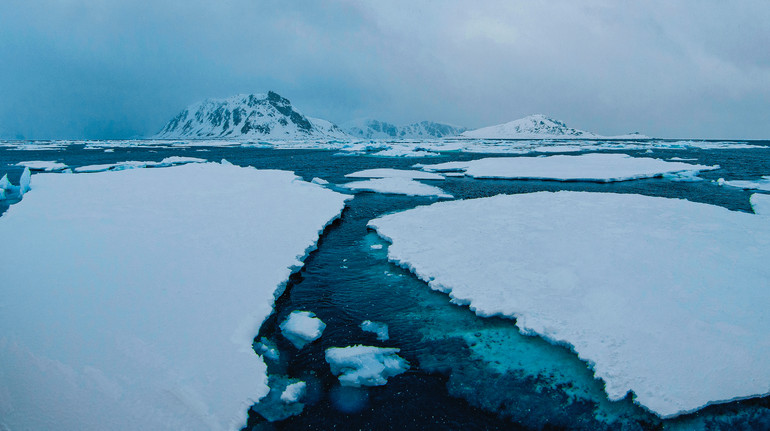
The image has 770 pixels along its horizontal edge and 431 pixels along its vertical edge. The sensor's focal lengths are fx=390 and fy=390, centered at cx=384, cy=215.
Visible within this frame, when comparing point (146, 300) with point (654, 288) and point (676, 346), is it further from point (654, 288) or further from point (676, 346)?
point (654, 288)

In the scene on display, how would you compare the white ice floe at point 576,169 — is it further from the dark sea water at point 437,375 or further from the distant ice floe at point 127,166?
the distant ice floe at point 127,166

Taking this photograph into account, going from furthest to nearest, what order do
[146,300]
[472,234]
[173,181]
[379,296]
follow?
[173,181], [472,234], [379,296], [146,300]

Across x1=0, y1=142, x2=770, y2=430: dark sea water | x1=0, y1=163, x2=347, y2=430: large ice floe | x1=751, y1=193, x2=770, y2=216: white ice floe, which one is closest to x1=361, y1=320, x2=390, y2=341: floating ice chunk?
x1=0, y1=142, x2=770, y2=430: dark sea water

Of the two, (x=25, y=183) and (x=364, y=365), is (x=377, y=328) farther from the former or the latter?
(x=25, y=183)

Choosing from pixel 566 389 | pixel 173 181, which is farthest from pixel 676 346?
pixel 173 181

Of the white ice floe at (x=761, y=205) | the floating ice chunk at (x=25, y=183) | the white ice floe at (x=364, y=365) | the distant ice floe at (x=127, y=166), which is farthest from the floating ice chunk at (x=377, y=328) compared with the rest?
the distant ice floe at (x=127, y=166)

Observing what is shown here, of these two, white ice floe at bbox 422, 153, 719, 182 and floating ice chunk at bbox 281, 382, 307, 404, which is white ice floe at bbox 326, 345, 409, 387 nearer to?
floating ice chunk at bbox 281, 382, 307, 404
